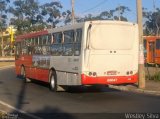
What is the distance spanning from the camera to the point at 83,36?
58.4 ft

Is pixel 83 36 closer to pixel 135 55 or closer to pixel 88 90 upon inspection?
pixel 135 55

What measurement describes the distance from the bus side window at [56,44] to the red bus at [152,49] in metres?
19.1

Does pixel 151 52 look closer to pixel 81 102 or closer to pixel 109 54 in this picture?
pixel 109 54

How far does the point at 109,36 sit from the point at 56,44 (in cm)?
354

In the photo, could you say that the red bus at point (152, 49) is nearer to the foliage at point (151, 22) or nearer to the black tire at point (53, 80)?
the black tire at point (53, 80)

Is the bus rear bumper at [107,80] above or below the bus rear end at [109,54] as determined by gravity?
below

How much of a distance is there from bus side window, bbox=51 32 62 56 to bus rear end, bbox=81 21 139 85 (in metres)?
2.78

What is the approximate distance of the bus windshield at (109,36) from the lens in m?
17.9

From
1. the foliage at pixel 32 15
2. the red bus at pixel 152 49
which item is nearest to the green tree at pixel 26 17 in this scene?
the foliage at pixel 32 15

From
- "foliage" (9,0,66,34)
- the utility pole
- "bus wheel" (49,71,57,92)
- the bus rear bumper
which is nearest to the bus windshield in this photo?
the bus rear bumper

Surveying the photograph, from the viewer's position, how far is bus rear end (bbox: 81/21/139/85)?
58.2ft

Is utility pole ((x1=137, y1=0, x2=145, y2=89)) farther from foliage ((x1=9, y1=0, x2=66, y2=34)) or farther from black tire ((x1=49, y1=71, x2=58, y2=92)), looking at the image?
foliage ((x1=9, y1=0, x2=66, y2=34))

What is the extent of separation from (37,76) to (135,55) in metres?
6.82

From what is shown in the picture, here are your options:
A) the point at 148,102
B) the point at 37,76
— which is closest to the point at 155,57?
the point at 37,76
